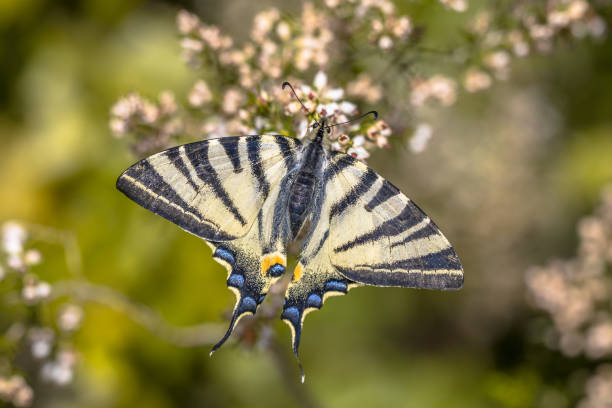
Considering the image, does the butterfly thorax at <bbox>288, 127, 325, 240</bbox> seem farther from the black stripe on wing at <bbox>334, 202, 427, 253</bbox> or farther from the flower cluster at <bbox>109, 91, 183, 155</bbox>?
the flower cluster at <bbox>109, 91, 183, 155</bbox>

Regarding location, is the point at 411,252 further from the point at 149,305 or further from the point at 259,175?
the point at 149,305

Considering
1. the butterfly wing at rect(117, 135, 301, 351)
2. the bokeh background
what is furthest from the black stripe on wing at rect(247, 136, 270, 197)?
the bokeh background

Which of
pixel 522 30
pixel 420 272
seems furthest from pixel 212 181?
pixel 522 30

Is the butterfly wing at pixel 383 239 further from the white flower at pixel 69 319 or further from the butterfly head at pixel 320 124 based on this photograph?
the white flower at pixel 69 319

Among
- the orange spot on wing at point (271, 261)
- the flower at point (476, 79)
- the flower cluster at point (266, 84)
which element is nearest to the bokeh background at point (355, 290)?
the flower at point (476, 79)

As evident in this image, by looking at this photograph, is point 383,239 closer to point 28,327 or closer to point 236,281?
point 236,281

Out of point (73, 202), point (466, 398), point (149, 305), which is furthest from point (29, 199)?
point (466, 398)

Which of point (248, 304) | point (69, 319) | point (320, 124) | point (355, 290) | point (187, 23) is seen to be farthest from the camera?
point (355, 290)
